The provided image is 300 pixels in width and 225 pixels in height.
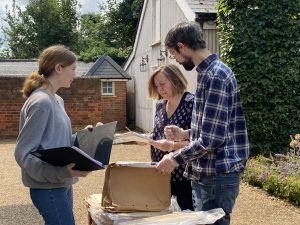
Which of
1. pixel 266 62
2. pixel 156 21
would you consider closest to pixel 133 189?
pixel 266 62

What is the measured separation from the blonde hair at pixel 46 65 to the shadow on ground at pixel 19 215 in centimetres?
313

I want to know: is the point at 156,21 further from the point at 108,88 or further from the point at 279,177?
the point at 279,177

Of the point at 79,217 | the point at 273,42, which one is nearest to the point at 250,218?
the point at 79,217

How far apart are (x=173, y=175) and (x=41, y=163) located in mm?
1244

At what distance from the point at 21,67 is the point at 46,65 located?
21.8m

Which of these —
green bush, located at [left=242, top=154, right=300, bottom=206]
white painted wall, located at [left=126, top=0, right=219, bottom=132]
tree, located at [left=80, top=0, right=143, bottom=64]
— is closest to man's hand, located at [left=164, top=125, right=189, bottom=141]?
green bush, located at [left=242, top=154, right=300, bottom=206]

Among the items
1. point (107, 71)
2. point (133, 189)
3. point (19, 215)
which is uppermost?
point (107, 71)

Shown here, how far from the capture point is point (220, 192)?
2.68 m

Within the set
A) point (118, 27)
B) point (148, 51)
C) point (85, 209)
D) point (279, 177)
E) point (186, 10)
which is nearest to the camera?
point (85, 209)

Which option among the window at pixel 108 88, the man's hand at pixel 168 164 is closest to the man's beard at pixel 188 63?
the man's hand at pixel 168 164

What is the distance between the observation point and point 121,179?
3.14m

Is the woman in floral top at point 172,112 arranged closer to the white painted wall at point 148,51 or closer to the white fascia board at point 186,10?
the white fascia board at point 186,10

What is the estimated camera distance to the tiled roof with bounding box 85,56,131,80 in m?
18.5

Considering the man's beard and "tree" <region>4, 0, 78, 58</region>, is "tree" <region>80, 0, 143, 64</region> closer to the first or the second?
"tree" <region>4, 0, 78, 58</region>
